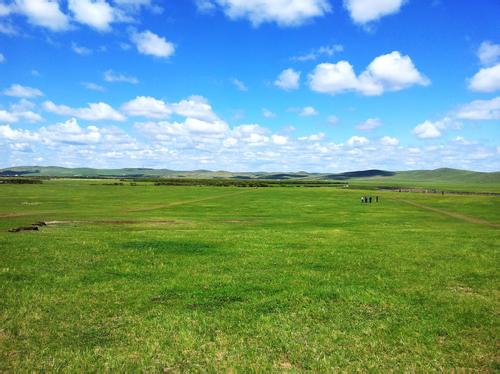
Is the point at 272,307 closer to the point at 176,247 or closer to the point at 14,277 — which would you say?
the point at 14,277

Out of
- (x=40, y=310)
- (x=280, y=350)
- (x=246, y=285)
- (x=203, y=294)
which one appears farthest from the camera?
(x=246, y=285)

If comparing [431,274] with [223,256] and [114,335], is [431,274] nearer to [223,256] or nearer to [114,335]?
[223,256]

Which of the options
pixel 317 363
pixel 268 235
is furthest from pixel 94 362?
pixel 268 235

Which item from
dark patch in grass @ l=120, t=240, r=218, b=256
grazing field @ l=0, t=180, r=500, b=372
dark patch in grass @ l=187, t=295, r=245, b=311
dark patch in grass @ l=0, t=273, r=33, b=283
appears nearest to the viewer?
grazing field @ l=0, t=180, r=500, b=372

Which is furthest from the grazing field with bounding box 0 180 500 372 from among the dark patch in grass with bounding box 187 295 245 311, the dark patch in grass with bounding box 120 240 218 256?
the dark patch in grass with bounding box 120 240 218 256

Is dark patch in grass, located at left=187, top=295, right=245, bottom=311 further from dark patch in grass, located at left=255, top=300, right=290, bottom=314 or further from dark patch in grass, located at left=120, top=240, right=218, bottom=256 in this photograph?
dark patch in grass, located at left=120, top=240, right=218, bottom=256

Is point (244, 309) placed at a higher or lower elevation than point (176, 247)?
lower

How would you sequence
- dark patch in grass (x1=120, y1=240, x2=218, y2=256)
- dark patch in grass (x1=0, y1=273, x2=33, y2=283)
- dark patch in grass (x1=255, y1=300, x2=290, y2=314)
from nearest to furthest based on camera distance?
dark patch in grass (x1=255, y1=300, x2=290, y2=314)
dark patch in grass (x1=0, y1=273, x2=33, y2=283)
dark patch in grass (x1=120, y1=240, x2=218, y2=256)

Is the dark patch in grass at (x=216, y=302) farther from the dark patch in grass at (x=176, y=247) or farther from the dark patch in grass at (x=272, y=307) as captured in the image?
the dark patch in grass at (x=176, y=247)

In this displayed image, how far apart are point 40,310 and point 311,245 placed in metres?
19.8

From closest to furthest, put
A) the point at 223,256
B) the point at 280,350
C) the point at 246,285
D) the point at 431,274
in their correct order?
the point at 280,350 < the point at 246,285 < the point at 431,274 < the point at 223,256

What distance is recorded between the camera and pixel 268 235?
3459 cm

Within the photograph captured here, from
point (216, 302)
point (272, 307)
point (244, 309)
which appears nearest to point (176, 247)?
point (216, 302)

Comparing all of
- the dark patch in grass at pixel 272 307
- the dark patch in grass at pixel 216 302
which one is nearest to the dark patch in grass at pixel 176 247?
the dark patch in grass at pixel 216 302
